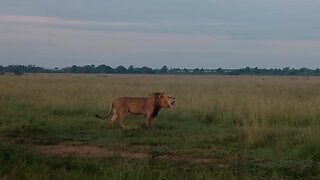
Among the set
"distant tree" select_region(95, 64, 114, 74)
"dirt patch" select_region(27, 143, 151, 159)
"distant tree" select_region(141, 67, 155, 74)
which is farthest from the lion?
"distant tree" select_region(95, 64, 114, 74)

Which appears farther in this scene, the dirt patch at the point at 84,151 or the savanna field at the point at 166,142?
the dirt patch at the point at 84,151

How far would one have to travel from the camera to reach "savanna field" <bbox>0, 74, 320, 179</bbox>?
8.41m

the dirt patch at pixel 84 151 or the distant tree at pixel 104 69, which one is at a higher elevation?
the dirt patch at pixel 84 151

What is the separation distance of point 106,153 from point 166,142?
188cm

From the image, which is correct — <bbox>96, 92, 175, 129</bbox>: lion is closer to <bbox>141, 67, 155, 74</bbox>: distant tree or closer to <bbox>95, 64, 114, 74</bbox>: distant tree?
<bbox>141, 67, 155, 74</bbox>: distant tree

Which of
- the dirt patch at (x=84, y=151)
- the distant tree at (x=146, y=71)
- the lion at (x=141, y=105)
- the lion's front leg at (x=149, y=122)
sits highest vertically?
the lion at (x=141, y=105)

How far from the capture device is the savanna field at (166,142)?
8.41 meters

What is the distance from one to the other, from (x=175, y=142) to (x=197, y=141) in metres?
0.46

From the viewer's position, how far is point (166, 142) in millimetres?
12586

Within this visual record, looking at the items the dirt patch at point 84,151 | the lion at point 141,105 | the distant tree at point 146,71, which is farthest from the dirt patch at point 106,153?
the distant tree at point 146,71

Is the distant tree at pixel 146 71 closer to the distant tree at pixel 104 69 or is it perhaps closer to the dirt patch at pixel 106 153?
the distant tree at pixel 104 69

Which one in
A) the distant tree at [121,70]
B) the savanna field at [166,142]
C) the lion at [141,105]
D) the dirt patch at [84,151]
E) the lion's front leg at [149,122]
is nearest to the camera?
the savanna field at [166,142]

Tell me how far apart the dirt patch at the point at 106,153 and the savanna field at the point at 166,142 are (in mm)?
17

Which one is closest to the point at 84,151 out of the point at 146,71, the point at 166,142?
the point at 166,142
